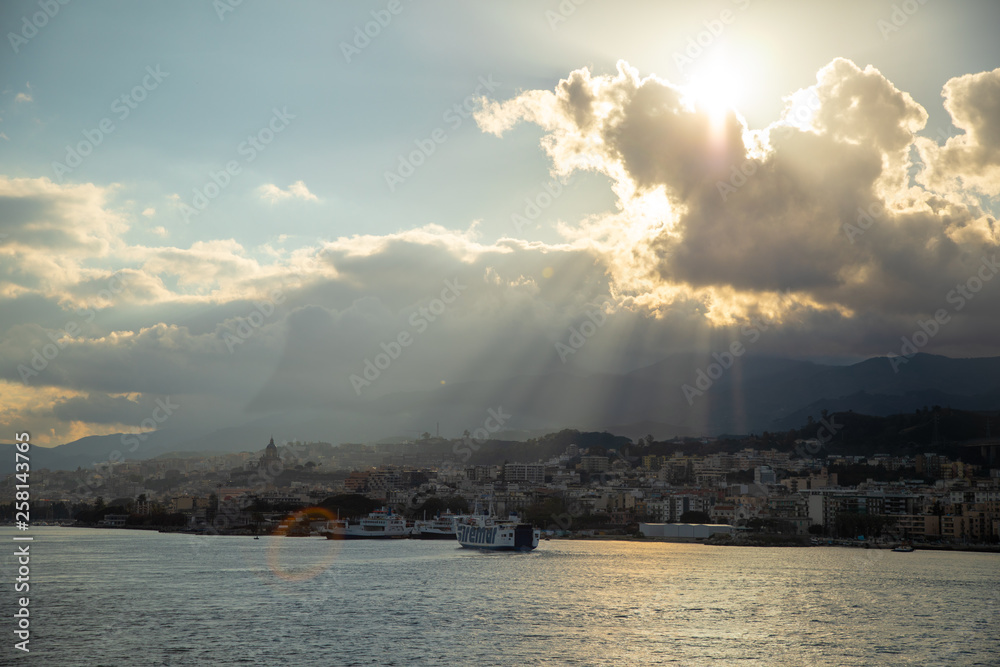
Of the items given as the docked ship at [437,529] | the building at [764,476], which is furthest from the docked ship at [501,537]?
the building at [764,476]

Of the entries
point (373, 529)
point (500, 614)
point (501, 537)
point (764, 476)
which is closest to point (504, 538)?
point (501, 537)

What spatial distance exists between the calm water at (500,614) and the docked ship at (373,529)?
5094 centimetres

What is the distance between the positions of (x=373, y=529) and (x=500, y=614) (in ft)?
272

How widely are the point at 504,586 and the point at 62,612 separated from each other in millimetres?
22781

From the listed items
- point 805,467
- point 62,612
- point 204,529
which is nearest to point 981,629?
point 62,612

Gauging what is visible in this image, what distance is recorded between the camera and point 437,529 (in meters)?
116

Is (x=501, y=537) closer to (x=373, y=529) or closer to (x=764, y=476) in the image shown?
(x=373, y=529)

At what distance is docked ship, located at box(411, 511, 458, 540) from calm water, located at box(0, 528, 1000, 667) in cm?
5367

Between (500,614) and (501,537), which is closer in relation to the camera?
(500,614)

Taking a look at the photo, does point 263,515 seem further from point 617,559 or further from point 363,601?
point 363,601

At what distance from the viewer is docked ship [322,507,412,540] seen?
372 feet

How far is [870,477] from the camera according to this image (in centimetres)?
16150

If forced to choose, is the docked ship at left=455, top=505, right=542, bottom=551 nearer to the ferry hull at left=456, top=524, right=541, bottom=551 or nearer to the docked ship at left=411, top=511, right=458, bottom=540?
the ferry hull at left=456, top=524, right=541, bottom=551

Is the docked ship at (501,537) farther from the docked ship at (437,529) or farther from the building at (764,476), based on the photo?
the building at (764,476)
